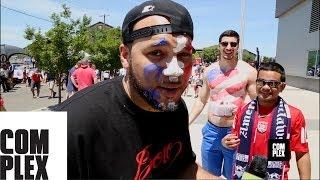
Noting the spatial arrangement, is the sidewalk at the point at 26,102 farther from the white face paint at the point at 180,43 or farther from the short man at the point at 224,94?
the white face paint at the point at 180,43

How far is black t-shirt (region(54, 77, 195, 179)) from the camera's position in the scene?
4.89 ft

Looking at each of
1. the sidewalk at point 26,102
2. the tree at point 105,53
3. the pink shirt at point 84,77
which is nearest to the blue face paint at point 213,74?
the pink shirt at point 84,77

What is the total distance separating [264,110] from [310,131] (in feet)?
19.4

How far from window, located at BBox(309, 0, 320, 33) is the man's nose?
2504cm

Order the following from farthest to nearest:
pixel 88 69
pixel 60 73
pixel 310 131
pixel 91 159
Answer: pixel 60 73 < pixel 88 69 < pixel 310 131 < pixel 91 159

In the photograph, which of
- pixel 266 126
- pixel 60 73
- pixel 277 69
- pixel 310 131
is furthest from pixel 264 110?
pixel 60 73

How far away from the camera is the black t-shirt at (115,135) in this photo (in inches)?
58.6

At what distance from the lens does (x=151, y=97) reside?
1611mm

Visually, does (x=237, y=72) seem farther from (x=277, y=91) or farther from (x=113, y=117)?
(x=113, y=117)

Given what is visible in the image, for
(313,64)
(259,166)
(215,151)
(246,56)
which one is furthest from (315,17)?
(259,166)

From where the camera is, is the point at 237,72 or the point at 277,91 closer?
the point at 277,91

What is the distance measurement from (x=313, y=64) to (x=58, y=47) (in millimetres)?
17431

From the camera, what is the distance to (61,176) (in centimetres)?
175

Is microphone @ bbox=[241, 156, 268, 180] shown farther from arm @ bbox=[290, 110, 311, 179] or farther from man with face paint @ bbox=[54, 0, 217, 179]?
man with face paint @ bbox=[54, 0, 217, 179]
